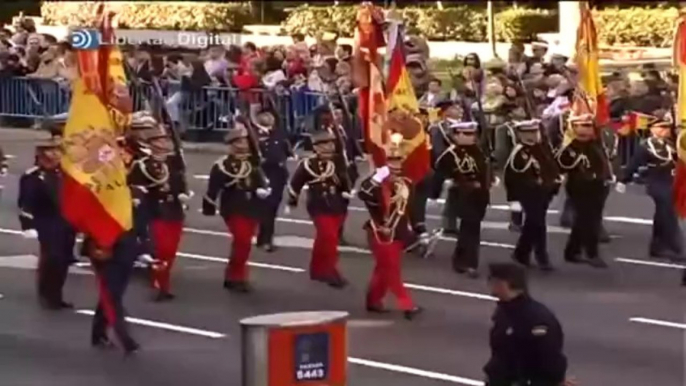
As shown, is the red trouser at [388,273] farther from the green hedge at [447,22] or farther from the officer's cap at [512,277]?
the green hedge at [447,22]

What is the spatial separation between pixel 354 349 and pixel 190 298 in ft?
9.07

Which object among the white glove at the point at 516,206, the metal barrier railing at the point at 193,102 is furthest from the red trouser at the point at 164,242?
the metal barrier railing at the point at 193,102

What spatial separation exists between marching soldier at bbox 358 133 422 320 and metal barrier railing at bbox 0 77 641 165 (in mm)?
8090

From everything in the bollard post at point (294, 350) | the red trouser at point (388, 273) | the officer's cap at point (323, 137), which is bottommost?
the red trouser at point (388, 273)

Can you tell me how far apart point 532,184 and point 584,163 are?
2.68ft

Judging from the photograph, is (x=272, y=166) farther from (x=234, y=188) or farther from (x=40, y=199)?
(x=40, y=199)

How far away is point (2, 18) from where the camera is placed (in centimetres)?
4066

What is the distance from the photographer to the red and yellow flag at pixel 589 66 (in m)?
20.5

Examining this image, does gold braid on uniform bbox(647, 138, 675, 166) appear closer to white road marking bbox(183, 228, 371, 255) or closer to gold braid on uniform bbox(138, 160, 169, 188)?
white road marking bbox(183, 228, 371, 255)

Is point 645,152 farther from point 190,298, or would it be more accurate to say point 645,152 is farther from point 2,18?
point 2,18

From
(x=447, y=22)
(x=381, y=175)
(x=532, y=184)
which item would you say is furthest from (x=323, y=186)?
(x=447, y=22)

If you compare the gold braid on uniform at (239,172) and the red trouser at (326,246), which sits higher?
the gold braid on uniform at (239,172)

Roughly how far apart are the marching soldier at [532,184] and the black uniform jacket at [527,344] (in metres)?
8.42

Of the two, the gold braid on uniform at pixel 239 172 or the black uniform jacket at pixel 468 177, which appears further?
the black uniform jacket at pixel 468 177
